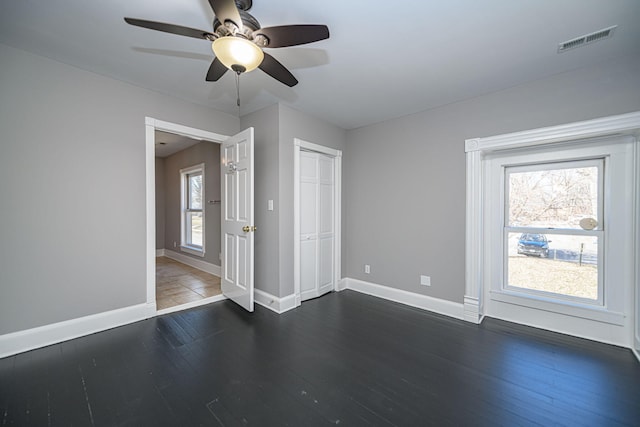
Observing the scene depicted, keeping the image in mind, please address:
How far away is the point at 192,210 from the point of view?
5.80 meters

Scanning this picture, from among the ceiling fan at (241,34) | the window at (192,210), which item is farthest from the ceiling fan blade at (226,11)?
the window at (192,210)

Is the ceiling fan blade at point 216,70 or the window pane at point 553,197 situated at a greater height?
the ceiling fan blade at point 216,70

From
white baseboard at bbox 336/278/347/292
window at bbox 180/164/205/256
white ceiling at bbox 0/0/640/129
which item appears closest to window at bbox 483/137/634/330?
white ceiling at bbox 0/0/640/129

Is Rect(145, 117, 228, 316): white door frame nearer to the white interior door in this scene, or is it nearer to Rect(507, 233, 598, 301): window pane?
the white interior door

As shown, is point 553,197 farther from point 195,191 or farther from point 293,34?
point 195,191

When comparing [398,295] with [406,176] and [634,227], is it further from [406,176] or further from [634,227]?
[634,227]

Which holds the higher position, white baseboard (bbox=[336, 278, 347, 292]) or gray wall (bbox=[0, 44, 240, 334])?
gray wall (bbox=[0, 44, 240, 334])

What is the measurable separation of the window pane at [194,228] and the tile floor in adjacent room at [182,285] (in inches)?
22.7

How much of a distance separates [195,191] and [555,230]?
6115mm

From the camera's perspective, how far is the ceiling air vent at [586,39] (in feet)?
6.02

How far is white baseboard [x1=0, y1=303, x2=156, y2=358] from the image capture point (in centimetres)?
214

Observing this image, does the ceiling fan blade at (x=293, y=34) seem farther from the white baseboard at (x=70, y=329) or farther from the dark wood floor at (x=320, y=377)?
the white baseboard at (x=70, y=329)

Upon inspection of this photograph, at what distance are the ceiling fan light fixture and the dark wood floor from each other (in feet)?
6.91

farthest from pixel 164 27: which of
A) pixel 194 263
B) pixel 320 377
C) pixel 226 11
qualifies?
pixel 194 263
